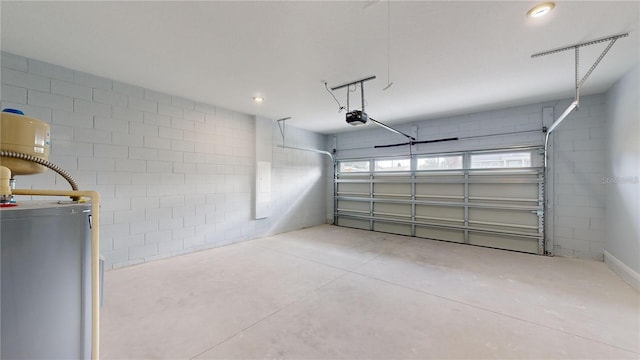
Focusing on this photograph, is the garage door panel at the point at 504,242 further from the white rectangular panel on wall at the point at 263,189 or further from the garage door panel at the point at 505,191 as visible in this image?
the white rectangular panel on wall at the point at 263,189

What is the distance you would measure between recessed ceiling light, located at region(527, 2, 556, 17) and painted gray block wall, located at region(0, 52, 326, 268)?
178 inches

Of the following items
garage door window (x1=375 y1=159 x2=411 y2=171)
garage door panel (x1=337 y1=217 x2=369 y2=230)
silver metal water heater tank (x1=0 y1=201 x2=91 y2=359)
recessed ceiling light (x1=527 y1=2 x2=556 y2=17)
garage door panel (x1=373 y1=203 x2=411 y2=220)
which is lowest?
garage door panel (x1=337 y1=217 x2=369 y2=230)

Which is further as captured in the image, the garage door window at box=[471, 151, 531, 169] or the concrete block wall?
the garage door window at box=[471, 151, 531, 169]

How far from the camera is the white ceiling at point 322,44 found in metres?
2.04

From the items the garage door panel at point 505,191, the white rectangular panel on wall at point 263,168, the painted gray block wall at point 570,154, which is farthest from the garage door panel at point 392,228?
the white rectangular panel on wall at point 263,168

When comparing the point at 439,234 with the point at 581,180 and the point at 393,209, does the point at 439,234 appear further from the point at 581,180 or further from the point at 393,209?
the point at 581,180

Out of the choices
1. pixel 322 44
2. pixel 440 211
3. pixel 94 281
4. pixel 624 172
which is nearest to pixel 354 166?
pixel 440 211

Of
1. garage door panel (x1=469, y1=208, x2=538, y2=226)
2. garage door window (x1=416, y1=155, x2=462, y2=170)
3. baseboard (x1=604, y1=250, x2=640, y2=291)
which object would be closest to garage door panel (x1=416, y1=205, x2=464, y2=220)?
garage door panel (x1=469, y1=208, x2=538, y2=226)

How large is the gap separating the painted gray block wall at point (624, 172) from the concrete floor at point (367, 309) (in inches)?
18.2

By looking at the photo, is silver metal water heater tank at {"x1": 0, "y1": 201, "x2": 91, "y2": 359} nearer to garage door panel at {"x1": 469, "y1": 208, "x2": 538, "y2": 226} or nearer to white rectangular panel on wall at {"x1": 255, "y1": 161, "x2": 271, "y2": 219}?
white rectangular panel on wall at {"x1": 255, "y1": 161, "x2": 271, "y2": 219}

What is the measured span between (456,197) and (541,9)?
3818mm

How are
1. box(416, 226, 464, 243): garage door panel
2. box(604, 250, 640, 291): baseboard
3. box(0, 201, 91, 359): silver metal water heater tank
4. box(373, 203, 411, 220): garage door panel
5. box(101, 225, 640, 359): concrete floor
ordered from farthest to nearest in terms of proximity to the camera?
box(373, 203, 411, 220): garage door panel → box(416, 226, 464, 243): garage door panel → box(604, 250, 640, 291): baseboard → box(101, 225, 640, 359): concrete floor → box(0, 201, 91, 359): silver metal water heater tank

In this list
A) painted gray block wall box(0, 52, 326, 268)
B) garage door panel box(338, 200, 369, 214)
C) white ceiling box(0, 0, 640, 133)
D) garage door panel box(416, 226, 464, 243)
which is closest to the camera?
white ceiling box(0, 0, 640, 133)

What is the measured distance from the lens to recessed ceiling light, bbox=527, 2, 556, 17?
6.37 feet
